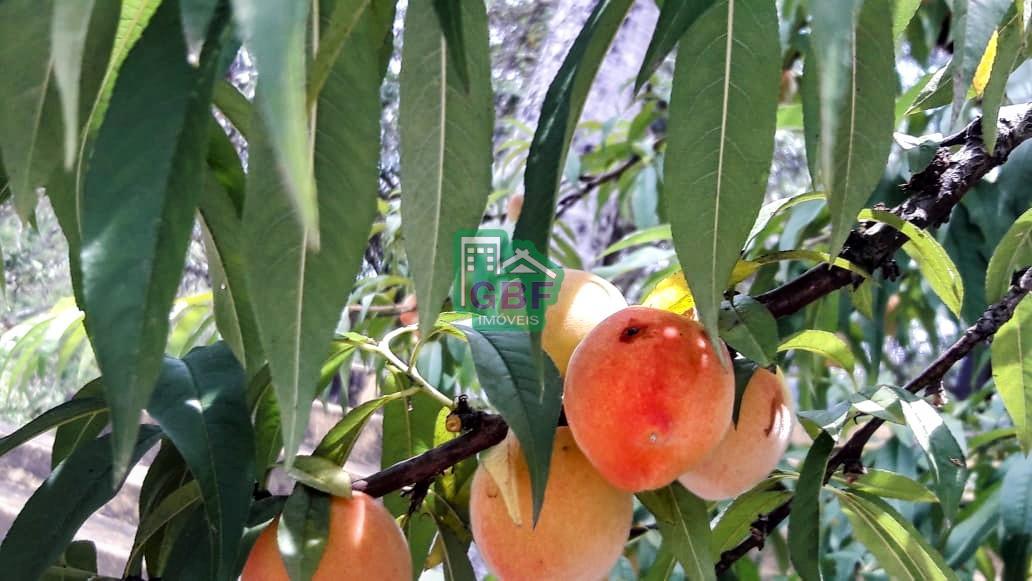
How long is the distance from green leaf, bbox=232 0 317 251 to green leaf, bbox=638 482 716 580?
348 millimetres

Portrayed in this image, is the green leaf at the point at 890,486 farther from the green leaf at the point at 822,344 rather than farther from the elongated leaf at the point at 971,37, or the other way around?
the elongated leaf at the point at 971,37

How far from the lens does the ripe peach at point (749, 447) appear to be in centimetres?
49

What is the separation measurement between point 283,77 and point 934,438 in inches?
17.4

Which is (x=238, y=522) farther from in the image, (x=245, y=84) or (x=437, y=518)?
(x=245, y=84)

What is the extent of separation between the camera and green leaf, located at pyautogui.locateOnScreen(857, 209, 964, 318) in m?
0.49

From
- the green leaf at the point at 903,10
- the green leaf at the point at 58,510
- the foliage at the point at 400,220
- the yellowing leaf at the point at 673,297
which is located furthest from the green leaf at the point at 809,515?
the green leaf at the point at 58,510

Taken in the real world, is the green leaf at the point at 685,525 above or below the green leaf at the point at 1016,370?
below

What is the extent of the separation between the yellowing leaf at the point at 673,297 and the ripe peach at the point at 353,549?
170 mm

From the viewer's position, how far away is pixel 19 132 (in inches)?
10.7

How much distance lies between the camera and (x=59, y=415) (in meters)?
0.49

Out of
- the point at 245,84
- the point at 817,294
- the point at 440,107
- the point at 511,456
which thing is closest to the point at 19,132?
the point at 440,107

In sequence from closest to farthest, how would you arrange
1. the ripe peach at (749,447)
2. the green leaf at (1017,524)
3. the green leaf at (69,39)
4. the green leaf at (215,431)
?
the green leaf at (69,39) < the green leaf at (215,431) < the ripe peach at (749,447) < the green leaf at (1017,524)

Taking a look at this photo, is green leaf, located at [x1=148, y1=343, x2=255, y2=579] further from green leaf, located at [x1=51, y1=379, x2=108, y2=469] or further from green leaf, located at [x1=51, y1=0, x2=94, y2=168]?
green leaf, located at [x1=51, y1=0, x2=94, y2=168]

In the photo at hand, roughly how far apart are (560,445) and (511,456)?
37 mm
